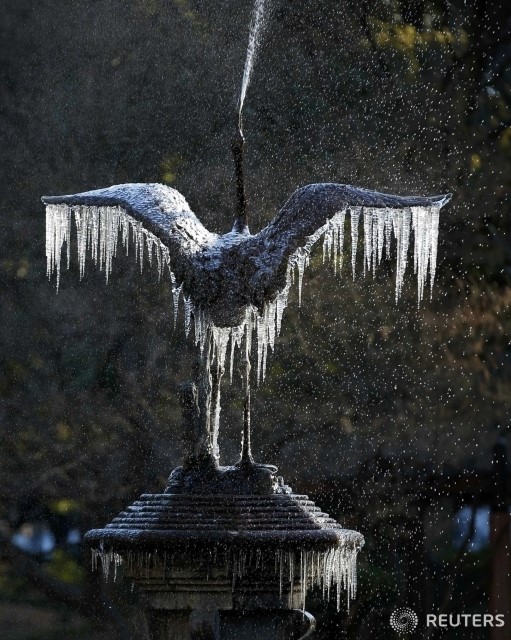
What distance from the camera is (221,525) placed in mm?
7539

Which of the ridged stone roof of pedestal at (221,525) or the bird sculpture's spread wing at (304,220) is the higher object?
the bird sculpture's spread wing at (304,220)

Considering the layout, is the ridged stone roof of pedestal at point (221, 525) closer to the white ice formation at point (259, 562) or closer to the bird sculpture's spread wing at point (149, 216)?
the white ice formation at point (259, 562)

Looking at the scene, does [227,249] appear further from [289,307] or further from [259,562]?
[289,307]

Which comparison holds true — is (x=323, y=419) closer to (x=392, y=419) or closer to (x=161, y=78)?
(x=392, y=419)

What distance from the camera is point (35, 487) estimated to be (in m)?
16.4

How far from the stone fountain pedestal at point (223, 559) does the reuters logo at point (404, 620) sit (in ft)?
27.4

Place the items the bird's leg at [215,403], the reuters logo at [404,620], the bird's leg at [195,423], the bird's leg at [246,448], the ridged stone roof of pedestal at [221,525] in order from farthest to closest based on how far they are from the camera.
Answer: the reuters logo at [404,620]
the bird's leg at [215,403]
the bird's leg at [195,423]
the bird's leg at [246,448]
the ridged stone roof of pedestal at [221,525]

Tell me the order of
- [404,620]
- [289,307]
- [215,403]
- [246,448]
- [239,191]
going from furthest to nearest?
1. [289,307]
2. [404,620]
3. [239,191]
4. [215,403]
5. [246,448]

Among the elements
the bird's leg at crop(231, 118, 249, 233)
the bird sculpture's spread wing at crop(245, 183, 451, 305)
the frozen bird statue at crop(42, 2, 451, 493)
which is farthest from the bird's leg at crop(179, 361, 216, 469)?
the bird's leg at crop(231, 118, 249, 233)

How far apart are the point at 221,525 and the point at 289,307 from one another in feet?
30.3

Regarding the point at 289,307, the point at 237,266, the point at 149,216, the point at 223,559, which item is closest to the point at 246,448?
the point at 223,559

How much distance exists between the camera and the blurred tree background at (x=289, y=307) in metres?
16.2

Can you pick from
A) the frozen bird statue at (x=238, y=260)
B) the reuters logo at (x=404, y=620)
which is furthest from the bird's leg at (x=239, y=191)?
the reuters logo at (x=404, y=620)

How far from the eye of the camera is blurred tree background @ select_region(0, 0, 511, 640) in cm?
1622
